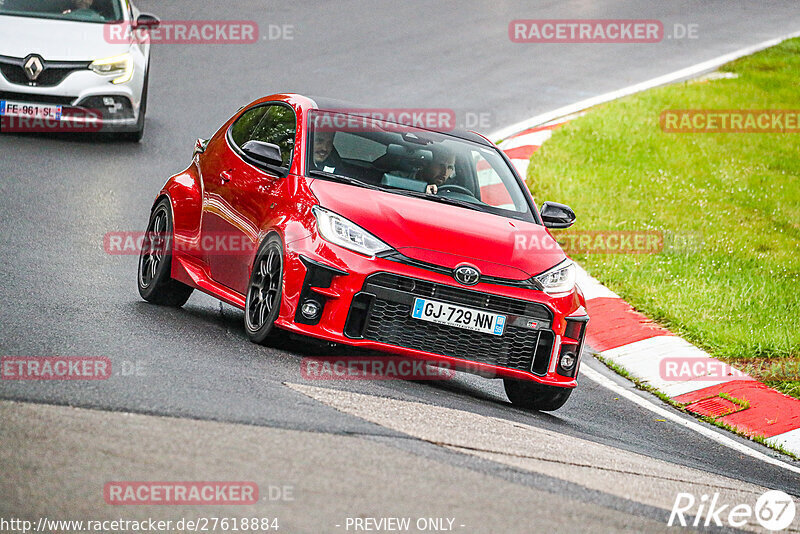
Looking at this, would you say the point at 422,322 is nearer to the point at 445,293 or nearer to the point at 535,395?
the point at 445,293

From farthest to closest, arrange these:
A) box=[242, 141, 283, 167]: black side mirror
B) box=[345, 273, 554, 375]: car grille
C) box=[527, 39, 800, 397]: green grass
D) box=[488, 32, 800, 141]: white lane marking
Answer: box=[488, 32, 800, 141]: white lane marking, box=[527, 39, 800, 397]: green grass, box=[242, 141, 283, 167]: black side mirror, box=[345, 273, 554, 375]: car grille

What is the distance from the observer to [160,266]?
8750 millimetres

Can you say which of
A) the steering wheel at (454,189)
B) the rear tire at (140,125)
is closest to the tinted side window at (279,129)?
the steering wheel at (454,189)

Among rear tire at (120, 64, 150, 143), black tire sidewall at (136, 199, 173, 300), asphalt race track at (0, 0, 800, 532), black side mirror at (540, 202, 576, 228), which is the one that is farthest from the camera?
rear tire at (120, 64, 150, 143)

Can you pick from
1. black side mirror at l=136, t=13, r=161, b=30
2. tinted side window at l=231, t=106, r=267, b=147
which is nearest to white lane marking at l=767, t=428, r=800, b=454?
tinted side window at l=231, t=106, r=267, b=147

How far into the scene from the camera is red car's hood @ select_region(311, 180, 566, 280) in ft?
23.4

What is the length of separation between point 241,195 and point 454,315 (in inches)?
72.7

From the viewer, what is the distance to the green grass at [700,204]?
1034cm

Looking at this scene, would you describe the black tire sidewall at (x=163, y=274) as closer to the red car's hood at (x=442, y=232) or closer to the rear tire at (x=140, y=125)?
the red car's hood at (x=442, y=232)

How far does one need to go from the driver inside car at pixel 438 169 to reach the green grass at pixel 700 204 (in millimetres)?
2778

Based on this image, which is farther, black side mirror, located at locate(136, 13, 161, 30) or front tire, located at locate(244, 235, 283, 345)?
black side mirror, located at locate(136, 13, 161, 30)

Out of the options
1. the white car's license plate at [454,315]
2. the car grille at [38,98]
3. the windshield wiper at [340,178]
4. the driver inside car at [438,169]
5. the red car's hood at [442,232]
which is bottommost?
the car grille at [38,98]

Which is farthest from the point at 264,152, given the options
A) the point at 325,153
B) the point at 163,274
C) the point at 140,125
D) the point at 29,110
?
the point at 140,125

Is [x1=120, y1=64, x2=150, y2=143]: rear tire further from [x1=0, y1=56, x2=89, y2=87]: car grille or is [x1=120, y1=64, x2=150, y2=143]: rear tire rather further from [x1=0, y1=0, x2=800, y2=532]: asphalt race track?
[x1=0, y1=56, x2=89, y2=87]: car grille
